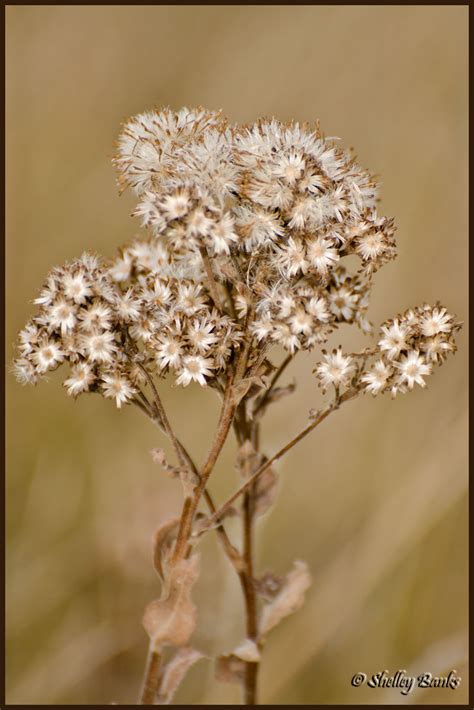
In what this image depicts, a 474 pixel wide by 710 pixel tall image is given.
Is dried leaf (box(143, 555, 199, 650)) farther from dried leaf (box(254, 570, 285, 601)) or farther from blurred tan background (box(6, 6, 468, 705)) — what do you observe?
blurred tan background (box(6, 6, 468, 705))

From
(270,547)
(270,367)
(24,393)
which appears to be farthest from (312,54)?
(270,367)

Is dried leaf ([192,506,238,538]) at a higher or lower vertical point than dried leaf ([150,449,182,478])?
lower

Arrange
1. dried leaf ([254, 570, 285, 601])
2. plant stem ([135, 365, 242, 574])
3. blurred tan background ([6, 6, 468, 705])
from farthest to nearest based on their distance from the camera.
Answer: blurred tan background ([6, 6, 468, 705]), dried leaf ([254, 570, 285, 601]), plant stem ([135, 365, 242, 574])

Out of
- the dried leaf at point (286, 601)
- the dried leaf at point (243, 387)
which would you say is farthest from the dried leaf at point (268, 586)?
the dried leaf at point (243, 387)

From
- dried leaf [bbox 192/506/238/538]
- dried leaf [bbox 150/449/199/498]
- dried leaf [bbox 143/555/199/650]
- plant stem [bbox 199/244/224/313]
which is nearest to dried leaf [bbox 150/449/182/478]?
dried leaf [bbox 150/449/199/498]

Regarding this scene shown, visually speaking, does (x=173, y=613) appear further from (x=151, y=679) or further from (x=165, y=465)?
(x=165, y=465)

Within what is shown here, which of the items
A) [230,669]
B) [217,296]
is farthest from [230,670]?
[217,296]

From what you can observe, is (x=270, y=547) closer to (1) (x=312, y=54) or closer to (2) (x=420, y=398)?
(2) (x=420, y=398)

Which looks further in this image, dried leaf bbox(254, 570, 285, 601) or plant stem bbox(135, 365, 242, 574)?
dried leaf bbox(254, 570, 285, 601)
